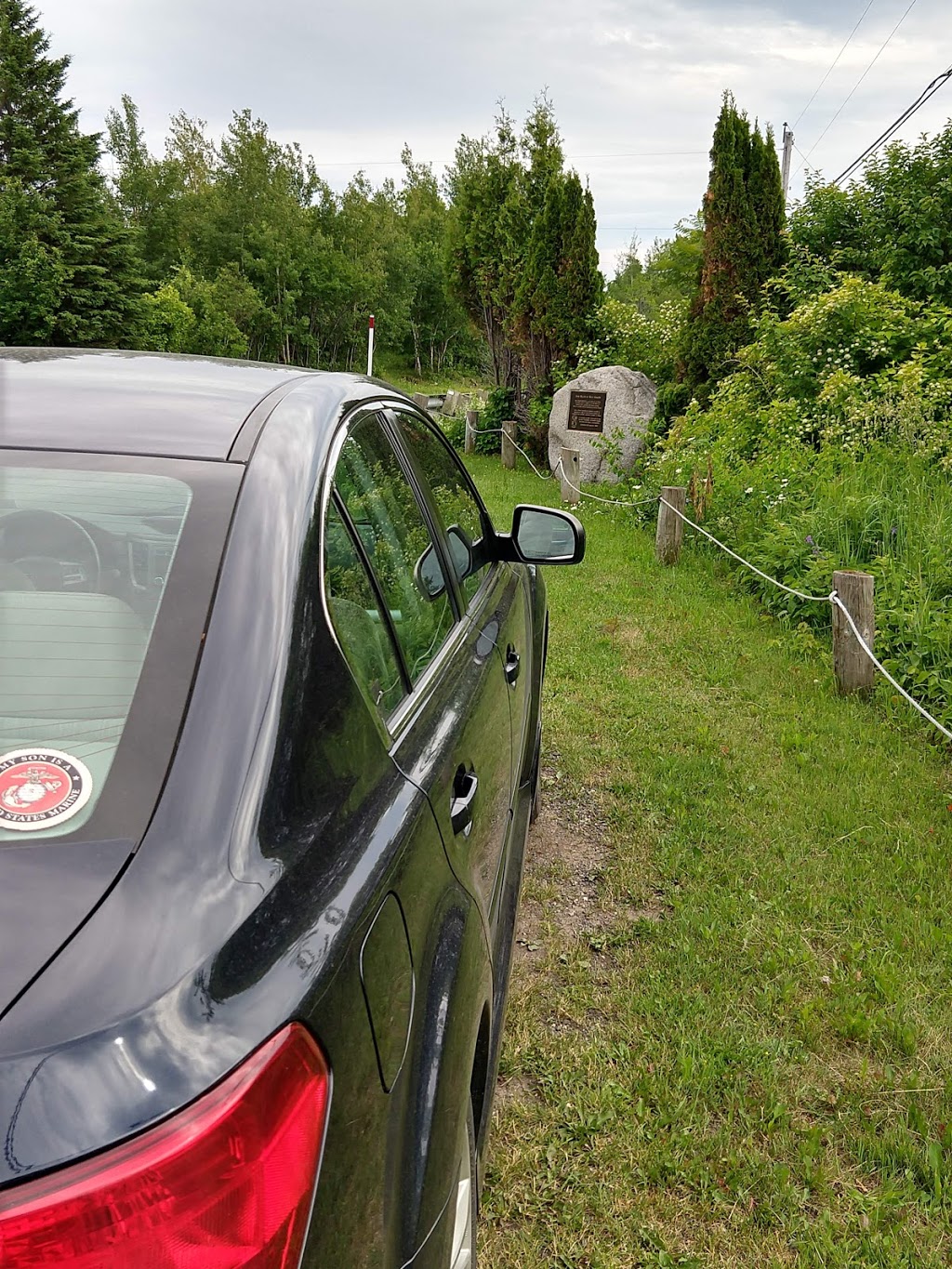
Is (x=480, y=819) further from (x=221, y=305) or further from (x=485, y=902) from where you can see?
(x=221, y=305)

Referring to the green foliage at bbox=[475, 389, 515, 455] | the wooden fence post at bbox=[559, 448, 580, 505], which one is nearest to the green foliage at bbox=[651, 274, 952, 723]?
the wooden fence post at bbox=[559, 448, 580, 505]

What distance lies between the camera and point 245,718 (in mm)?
1124

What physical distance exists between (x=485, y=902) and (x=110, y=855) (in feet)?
3.24

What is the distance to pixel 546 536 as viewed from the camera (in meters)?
2.98

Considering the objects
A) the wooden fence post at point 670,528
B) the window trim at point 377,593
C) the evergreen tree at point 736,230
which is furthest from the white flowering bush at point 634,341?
the window trim at point 377,593

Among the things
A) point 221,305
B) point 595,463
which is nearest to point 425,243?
point 221,305

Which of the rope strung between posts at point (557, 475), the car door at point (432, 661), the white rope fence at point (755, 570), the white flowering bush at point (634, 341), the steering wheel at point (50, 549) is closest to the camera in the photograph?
the steering wheel at point (50, 549)

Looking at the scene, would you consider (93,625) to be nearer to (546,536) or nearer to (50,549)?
(50,549)

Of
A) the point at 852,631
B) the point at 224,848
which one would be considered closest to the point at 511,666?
the point at 224,848

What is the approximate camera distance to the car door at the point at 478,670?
5.59 feet

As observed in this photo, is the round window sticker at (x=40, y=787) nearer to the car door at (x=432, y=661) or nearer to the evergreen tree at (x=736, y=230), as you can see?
the car door at (x=432, y=661)

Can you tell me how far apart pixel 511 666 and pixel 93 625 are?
1.49 metres

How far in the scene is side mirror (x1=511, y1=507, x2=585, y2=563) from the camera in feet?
9.62

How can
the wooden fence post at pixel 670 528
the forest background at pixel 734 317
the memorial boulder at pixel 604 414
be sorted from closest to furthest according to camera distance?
the forest background at pixel 734 317 < the wooden fence post at pixel 670 528 < the memorial boulder at pixel 604 414
